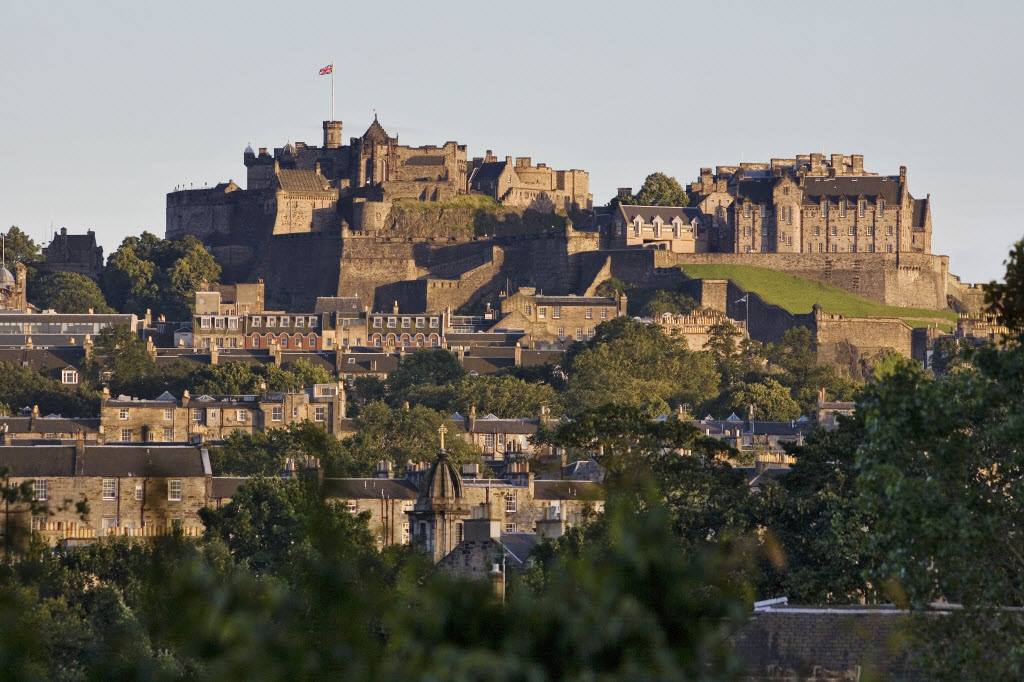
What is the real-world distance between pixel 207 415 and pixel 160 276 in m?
44.5

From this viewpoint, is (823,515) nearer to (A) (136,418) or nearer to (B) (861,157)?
(A) (136,418)

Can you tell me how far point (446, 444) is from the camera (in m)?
94.6

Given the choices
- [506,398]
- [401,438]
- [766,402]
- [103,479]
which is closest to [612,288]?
[766,402]

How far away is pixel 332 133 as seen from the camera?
6437 inches

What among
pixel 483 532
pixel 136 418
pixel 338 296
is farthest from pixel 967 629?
pixel 338 296

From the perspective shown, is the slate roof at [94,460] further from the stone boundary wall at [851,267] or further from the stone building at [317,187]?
the stone building at [317,187]

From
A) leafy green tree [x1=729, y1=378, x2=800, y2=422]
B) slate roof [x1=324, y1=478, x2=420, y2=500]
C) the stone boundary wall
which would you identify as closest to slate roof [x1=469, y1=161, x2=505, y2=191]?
the stone boundary wall

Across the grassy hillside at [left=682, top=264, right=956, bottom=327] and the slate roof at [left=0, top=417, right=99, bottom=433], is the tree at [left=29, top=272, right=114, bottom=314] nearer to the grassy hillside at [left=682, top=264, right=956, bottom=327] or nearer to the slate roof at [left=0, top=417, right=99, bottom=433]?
the grassy hillside at [left=682, top=264, right=956, bottom=327]

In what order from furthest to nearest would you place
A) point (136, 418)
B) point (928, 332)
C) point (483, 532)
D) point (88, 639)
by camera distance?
1. point (928, 332)
2. point (136, 418)
3. point (483, 532)
4. point (88, 639)

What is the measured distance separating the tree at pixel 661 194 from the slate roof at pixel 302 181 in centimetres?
1851

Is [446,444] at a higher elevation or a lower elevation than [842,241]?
lower

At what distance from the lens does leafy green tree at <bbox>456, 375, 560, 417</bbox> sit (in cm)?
11300

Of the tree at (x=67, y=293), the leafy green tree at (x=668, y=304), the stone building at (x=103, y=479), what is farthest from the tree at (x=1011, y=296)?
the tree at (x=67, y=293)

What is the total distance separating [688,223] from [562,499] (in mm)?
73868
